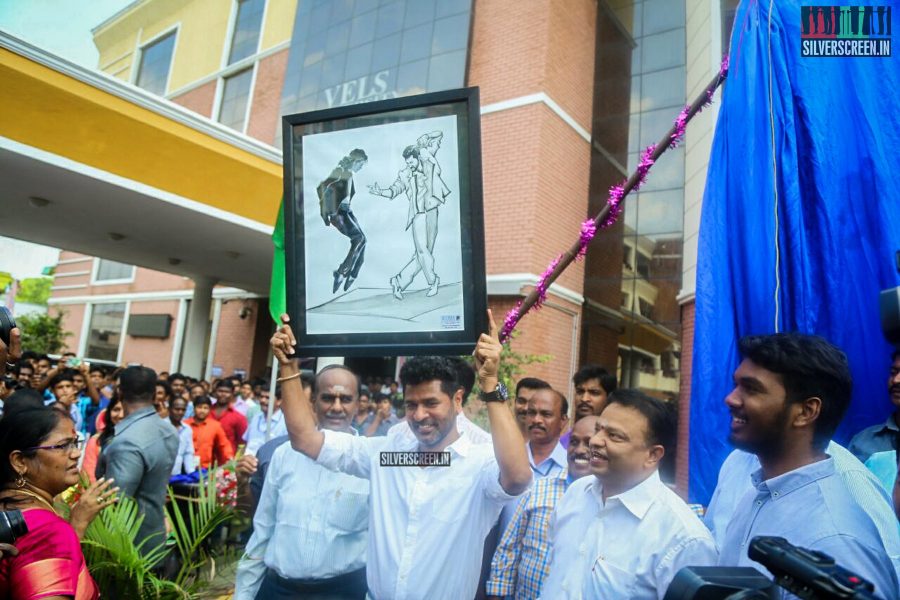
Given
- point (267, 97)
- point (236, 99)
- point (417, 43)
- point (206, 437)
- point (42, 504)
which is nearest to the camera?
point (42, 504)

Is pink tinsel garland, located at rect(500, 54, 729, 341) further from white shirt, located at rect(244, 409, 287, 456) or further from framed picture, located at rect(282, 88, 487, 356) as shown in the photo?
white shirt, located at rect(244, 409, 287, 456)

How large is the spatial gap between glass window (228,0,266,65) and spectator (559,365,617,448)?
16.6 metres

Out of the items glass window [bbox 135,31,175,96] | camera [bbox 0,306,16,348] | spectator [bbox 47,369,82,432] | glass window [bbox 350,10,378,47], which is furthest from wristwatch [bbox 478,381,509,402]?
glass window [bbox 135,31,175,96]

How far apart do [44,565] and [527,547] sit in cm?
187

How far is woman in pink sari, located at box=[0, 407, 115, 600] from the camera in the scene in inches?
67.4

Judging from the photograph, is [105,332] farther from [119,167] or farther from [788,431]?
[788,431]

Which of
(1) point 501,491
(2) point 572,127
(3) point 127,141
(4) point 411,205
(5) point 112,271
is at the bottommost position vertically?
(1) point 501,491

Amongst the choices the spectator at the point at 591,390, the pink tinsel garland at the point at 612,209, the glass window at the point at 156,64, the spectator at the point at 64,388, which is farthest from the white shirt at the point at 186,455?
the glass window at the point at 156,64

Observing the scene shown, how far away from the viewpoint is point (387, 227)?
7.23ft

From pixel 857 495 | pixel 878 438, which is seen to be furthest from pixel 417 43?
pixel 857 495

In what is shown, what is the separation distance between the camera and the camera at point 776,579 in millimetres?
972

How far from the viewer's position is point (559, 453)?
3404 mm

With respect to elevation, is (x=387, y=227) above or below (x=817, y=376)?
above

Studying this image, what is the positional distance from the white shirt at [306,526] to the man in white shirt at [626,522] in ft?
3.21
